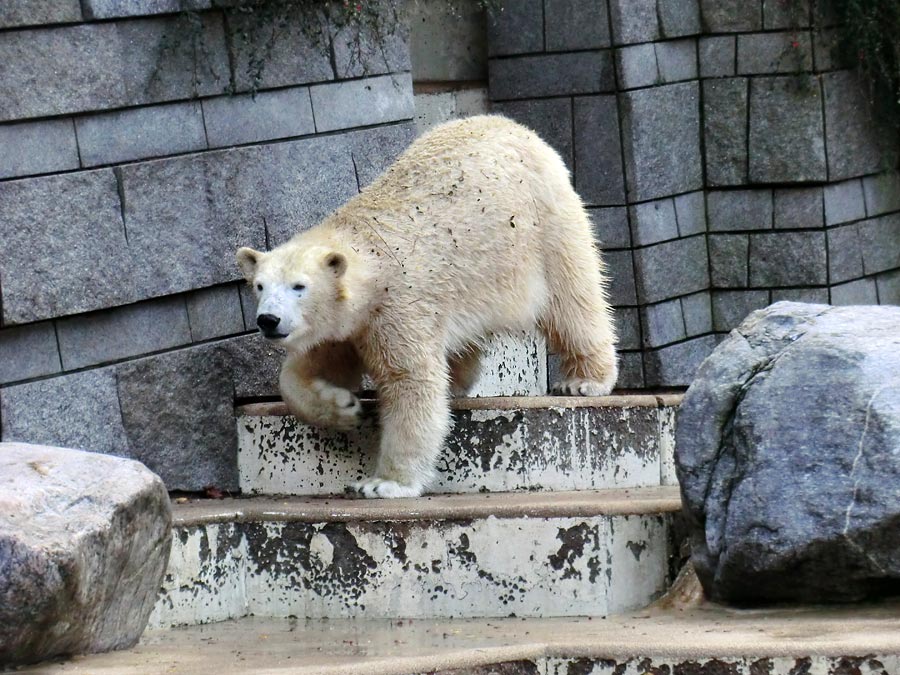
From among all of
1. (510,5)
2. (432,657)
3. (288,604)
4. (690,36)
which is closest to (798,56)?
(690,36)

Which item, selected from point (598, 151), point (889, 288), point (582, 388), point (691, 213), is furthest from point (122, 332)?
point (889, 288)

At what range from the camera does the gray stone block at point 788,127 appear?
7.49 metres

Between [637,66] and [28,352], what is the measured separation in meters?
3.62

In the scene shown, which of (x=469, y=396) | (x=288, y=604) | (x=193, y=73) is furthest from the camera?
(x=469, y=396)

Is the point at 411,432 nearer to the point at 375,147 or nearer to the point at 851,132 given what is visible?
the point at 375,147

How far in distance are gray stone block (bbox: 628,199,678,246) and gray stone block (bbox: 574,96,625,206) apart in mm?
110

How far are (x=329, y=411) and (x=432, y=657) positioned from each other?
1386mm

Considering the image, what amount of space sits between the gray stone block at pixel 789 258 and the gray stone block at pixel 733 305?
75 millimetres

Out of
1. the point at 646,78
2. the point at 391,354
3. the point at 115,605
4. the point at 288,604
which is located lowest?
the point at 288,604

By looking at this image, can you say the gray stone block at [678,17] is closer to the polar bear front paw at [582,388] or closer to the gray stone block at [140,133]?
the polar bear front paw at [582,388]

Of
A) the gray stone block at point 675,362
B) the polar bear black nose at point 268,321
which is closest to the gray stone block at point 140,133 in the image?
the polar bear black nose at point 268,321

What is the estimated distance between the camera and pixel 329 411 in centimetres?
493

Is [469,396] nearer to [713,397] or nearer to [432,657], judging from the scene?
[713,397]

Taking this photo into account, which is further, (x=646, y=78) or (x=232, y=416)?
(x=646, y=78)
